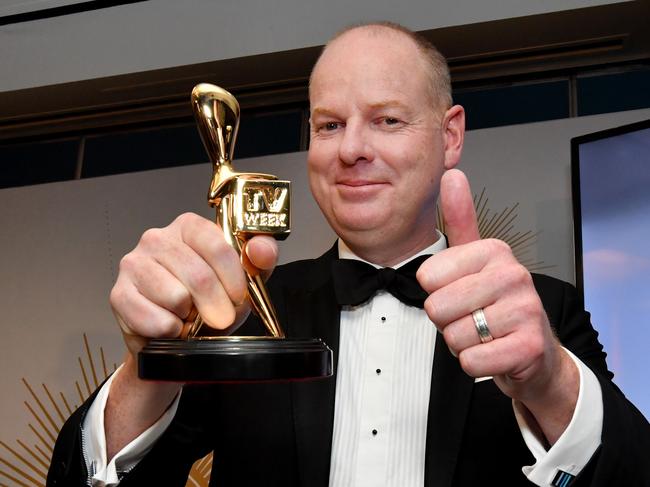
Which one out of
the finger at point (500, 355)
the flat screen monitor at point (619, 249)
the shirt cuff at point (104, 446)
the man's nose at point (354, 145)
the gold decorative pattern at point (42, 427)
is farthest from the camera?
the gold decorative pattern at point (42, 427)

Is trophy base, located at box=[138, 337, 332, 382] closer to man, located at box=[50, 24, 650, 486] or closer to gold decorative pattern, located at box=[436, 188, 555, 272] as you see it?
man, located at box=[50, 24, 650, 486]

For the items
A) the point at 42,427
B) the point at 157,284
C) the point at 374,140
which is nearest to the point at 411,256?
the point at 374,140

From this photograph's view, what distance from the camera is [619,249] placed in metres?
2.36

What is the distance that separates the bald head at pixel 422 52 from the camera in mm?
1548

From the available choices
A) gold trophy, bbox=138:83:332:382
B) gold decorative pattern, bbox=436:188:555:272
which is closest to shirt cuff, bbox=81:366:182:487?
gold trophy, bbox=138:83:332:382

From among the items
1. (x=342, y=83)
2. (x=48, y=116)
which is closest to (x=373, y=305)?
(x=342, y=83)

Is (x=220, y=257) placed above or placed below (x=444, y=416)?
above

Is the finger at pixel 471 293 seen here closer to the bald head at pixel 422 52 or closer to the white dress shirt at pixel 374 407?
the white dress shirt at pixel 374 407

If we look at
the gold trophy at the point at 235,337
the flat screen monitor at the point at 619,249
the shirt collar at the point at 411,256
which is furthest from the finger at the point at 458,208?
the flat screen monitor at the point at 619,249

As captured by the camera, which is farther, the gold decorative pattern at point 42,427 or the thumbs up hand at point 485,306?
the gold decorative pattern at point 42,427

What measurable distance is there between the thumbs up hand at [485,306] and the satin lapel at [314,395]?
457 mm

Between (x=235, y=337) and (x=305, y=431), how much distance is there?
1.18ft

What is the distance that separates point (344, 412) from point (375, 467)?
11 cm

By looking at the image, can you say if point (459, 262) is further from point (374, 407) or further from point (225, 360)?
point (374, 407)
